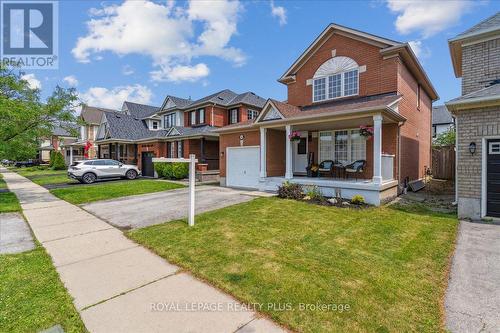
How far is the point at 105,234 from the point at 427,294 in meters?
6.81

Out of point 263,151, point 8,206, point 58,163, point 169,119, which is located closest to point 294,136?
point 263,151

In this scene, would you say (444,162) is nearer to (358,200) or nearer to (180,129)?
(358,200)

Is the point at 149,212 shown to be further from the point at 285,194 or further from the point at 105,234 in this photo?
the point at 285,194

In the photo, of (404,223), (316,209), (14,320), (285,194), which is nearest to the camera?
(14,320)

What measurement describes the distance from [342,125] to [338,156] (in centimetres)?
168

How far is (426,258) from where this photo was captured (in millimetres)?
4793

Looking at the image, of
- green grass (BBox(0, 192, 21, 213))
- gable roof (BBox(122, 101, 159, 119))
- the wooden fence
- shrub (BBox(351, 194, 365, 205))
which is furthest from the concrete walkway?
gable roof (BBox(122, 101, 159, 119))

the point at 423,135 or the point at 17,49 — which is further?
the point at 423,135

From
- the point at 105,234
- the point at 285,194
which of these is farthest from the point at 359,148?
the point at 105,234

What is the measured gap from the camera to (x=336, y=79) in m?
13.1

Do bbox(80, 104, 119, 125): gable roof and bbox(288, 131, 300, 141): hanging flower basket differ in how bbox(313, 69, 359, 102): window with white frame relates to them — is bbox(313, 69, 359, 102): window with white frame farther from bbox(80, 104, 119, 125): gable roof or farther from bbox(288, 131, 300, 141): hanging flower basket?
bbox(80, 104, 119, 125): gable roof

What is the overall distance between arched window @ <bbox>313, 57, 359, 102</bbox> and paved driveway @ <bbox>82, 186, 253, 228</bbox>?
7.01 metres

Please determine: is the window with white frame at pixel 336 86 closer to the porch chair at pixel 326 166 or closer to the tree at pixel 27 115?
the porch chair at pixel 326 166

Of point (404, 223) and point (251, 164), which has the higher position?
point (251, 164)
